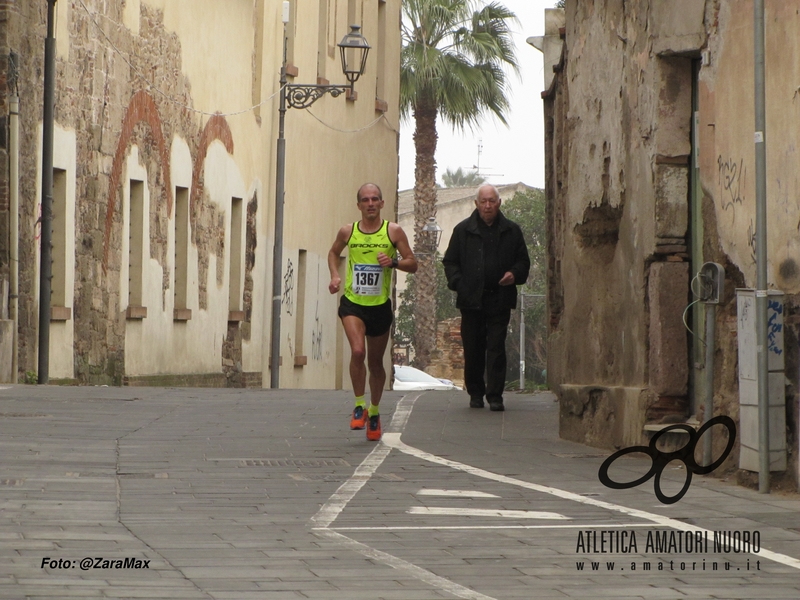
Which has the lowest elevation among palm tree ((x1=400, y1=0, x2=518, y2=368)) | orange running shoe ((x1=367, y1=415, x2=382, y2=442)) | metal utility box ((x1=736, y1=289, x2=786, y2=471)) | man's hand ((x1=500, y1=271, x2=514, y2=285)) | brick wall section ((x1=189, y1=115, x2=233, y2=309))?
orange running shoe ((x1=367, y1=415, x2=382, y2=442))

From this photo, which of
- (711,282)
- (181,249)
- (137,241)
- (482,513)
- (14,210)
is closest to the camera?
(482,513)

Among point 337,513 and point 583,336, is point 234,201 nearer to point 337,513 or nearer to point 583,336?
point 583,336

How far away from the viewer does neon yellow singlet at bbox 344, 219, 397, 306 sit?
12297 mm

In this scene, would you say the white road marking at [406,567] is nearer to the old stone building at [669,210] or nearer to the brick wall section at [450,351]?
the old stone building at [669,210]

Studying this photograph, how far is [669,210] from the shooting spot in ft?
38.1

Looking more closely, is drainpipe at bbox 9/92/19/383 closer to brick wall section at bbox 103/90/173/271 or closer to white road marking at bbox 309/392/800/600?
brick wall section at bbox 103/90/173/271

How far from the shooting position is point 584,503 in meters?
8.72

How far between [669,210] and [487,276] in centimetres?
380

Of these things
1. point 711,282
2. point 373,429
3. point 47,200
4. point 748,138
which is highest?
point 47,200

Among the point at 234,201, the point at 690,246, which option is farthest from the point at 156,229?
the point at 690,246

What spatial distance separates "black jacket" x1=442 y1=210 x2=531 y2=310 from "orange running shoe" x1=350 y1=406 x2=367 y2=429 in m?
2.99

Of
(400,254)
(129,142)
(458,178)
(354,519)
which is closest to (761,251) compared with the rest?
(354,519)

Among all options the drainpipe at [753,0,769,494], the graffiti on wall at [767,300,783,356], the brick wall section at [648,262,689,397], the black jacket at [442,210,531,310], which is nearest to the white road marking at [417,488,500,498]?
the drainpipe at [753,0,769,494]

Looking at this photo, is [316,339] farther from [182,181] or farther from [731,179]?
[731,179]
